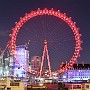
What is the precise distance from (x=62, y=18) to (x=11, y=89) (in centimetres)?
2469

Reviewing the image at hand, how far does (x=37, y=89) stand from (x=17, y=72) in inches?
3321

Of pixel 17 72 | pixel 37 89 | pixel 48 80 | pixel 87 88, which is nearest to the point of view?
pixel 87 88

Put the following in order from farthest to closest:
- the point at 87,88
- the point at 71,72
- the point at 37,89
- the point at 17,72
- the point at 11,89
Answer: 1. the point at 17,72
2. the point at 71,72
3. the point at 37,89
4. the point at 87,88
5. the point at 11,89

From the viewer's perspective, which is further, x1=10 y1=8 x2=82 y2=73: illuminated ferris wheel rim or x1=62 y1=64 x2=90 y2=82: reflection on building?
x1=62 y1=64 x2=90 y2=82: reflection on building

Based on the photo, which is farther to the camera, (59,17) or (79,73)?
(79,73)

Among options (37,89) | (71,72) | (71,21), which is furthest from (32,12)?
(71,72)

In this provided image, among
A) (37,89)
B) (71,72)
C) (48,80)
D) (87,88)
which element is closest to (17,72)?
(71,72)

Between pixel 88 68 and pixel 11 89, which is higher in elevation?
pixel 88 68

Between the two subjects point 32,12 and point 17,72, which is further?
point 17,72

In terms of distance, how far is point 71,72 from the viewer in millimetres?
118312

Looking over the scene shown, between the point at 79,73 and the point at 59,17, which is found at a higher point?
the point at 59,17

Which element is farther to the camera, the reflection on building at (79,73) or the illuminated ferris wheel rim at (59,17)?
the reflection on building at (79,73)

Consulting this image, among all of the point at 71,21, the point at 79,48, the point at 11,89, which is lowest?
the point at 11,89

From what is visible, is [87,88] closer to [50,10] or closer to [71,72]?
[50,10]
